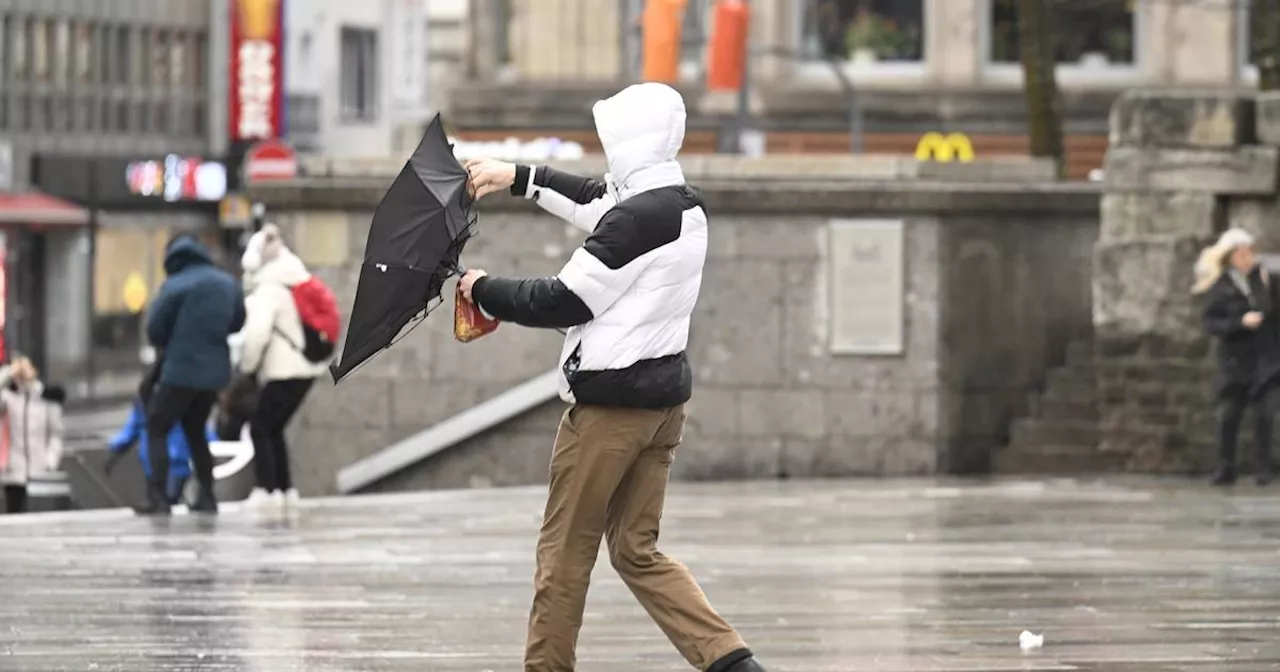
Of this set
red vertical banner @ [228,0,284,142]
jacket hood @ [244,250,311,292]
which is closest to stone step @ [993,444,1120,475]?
jacket hood @ [244,250,311,292]

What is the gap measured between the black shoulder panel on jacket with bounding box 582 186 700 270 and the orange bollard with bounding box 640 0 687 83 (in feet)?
80.1

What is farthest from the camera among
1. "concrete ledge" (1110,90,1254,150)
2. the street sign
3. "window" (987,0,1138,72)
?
"window" (987,0,1138,72)

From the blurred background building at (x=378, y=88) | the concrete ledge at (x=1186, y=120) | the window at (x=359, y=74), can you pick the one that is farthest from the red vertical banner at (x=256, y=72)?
the concrete ledge at (x=1186, y=120)

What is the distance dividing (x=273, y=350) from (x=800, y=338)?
4.64m

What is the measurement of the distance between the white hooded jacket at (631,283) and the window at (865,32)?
90.5 feet

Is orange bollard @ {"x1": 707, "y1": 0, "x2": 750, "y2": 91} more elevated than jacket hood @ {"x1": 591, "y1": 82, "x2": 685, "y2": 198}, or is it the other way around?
orange bollard @ {"x1": 707, "y1": 0, "x2": 750, "y2": 91}

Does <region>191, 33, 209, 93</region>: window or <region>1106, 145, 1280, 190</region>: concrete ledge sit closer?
<region>1106, 145, 1280, 190</region>: concrete ledge

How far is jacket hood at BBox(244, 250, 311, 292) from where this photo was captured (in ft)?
57.9

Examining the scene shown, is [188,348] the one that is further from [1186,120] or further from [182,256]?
[1186,120]

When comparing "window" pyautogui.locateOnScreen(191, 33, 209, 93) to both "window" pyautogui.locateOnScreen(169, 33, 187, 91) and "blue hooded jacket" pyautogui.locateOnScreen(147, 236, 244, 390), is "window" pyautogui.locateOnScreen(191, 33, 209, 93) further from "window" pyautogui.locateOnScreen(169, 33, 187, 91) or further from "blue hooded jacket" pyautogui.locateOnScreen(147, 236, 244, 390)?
"blue hooded jacket" pyautogui.locateOnScreen(147, 236, 244, 390)

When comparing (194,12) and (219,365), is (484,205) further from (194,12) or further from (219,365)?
(194,12)

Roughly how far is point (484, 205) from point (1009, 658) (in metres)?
10.7

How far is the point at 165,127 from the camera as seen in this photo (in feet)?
216

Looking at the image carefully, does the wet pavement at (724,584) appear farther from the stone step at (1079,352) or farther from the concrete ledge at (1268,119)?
the concrete ledge at (1268,119)
